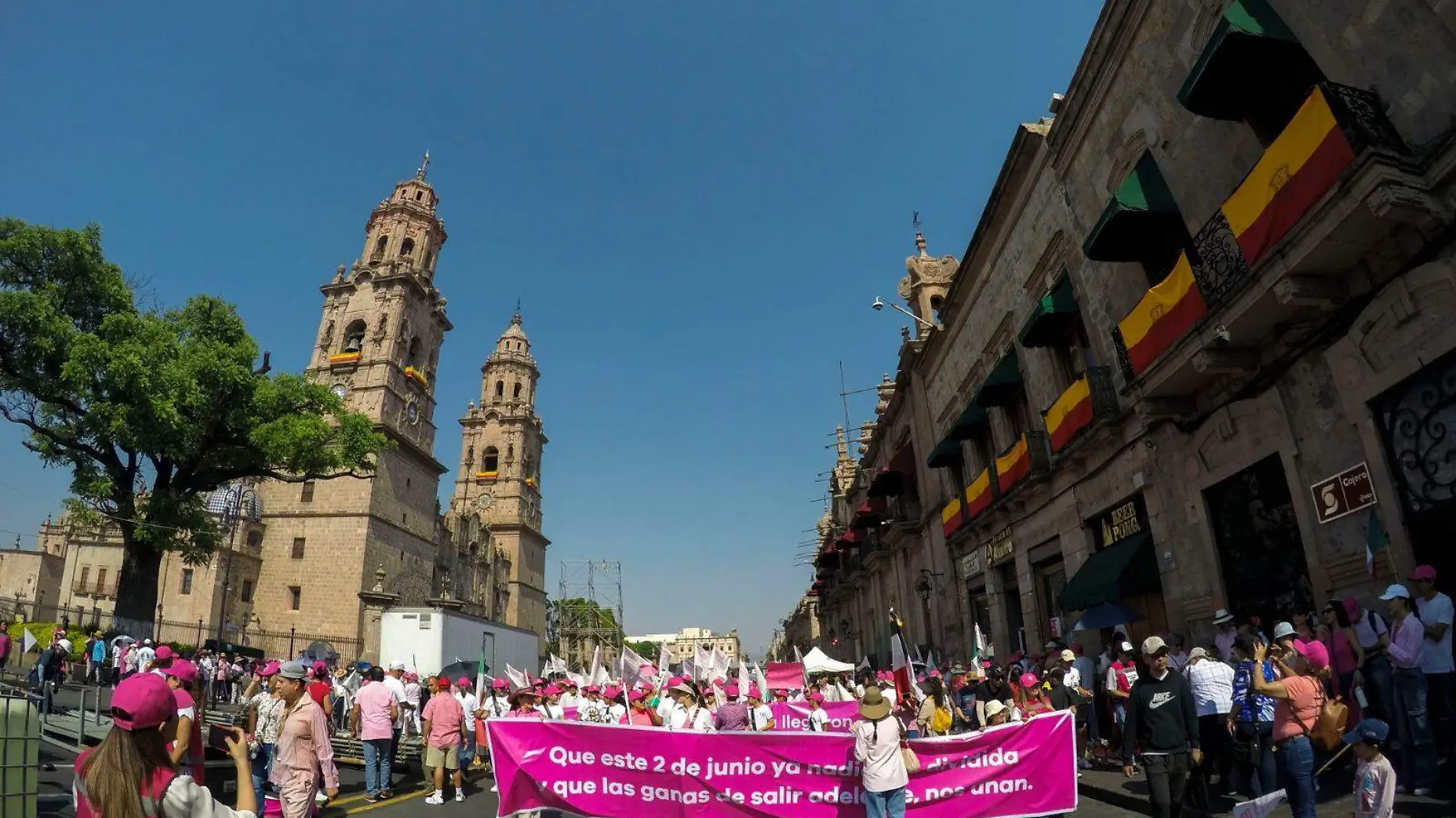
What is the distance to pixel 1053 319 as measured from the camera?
15219 mm

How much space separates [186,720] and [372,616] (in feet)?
131

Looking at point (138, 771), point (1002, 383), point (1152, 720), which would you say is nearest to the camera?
point (138, 771)

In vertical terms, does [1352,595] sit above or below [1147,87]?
below

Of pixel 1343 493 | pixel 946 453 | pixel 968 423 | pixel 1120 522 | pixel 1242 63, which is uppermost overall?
pixel 1242 63

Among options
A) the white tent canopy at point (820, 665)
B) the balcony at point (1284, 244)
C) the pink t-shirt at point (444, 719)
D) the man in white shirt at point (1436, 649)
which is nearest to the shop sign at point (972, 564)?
the white tent canopy at point (820, 665)

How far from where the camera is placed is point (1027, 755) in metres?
7.80

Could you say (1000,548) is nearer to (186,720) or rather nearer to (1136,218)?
(1136,218)

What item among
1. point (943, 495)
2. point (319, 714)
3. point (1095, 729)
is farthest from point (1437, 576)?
point (943, 495)

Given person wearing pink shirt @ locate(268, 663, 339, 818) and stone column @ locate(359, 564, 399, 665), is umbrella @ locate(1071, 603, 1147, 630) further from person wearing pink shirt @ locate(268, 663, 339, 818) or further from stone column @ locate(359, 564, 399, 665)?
stone column @ locate(359, 564, 399, 665)

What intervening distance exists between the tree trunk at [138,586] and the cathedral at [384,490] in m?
10.7

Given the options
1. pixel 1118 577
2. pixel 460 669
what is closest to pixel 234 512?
pixel 460 669

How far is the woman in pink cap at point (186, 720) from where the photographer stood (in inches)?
213

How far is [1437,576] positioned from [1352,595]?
107 centimetres

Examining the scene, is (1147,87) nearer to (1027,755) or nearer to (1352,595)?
(1352,595)
